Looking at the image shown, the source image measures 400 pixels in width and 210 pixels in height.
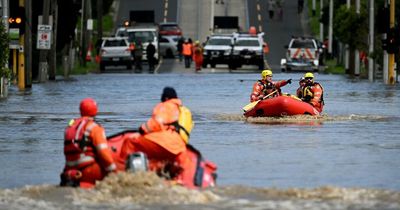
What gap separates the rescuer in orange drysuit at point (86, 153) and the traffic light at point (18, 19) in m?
34.2

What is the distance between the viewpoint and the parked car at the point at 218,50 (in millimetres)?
85250

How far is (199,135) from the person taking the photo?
101 ft

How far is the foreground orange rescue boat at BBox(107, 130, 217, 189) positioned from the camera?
19.0 metres

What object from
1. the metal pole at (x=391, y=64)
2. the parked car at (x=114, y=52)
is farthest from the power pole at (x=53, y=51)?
the parked car at (x=114, y=52)

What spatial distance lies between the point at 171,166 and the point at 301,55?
2560 inches

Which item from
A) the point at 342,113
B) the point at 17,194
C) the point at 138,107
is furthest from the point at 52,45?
the point at 17,194

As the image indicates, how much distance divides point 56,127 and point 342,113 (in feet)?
28.7

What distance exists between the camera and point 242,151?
86.6 ft

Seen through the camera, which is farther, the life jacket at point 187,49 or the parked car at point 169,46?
the parked car at point 169,46

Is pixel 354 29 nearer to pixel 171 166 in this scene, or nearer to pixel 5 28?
pixel 5 28

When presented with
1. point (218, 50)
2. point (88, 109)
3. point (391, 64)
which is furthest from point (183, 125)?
point (218, 50)

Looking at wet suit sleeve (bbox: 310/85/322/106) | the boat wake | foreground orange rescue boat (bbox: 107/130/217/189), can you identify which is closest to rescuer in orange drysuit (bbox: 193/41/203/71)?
the boat wake

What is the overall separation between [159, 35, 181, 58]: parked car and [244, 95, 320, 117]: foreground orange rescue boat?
65.2 meters

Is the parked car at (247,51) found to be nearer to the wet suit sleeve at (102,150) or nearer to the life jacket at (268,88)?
the life jacket at (268,88)
